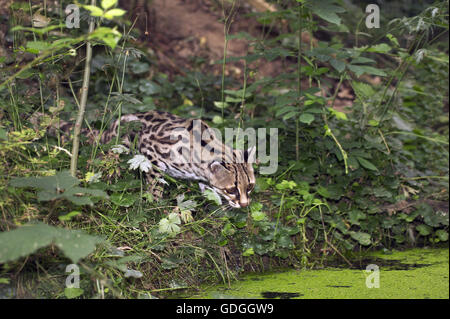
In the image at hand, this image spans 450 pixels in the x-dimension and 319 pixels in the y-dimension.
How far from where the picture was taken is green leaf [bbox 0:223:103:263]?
7.04 ft

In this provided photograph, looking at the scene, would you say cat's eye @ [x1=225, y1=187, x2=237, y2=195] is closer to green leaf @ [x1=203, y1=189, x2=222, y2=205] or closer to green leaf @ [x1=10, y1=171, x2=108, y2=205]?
green leaf @ [x1=203, y1=189, x2=222, y2=205]

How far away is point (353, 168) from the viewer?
15.3ft

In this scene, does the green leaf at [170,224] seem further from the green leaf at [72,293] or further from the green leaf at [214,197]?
the green leaf at [72,293]

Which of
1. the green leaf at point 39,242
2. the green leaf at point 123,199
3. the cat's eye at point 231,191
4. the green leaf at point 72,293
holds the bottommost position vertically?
the green leaf at point 72,293

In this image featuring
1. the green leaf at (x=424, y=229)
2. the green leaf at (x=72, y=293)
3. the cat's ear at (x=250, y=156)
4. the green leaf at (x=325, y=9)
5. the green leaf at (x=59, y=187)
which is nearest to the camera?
the green leaf at (x=59, y=187)

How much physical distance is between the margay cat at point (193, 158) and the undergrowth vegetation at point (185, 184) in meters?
0.14

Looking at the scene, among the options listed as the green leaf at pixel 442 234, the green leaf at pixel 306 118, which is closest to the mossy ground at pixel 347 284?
the green leaf at pixel 442 234

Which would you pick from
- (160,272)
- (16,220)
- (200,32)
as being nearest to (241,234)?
(160,272)

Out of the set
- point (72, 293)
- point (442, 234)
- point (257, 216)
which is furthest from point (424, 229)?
point (72, 293)

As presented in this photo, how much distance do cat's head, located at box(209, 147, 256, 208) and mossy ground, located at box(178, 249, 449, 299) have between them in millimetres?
644

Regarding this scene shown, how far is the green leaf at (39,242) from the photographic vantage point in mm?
2145

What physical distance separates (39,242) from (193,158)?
81.3 inches

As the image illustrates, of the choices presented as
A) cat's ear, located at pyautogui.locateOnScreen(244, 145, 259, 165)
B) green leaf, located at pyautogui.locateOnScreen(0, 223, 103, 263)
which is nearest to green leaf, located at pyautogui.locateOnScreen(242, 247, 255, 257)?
cat's ear, located at pyautogui.locateOnScreen(244, 145, 259, 165)

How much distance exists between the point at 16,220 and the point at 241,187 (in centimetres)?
179
